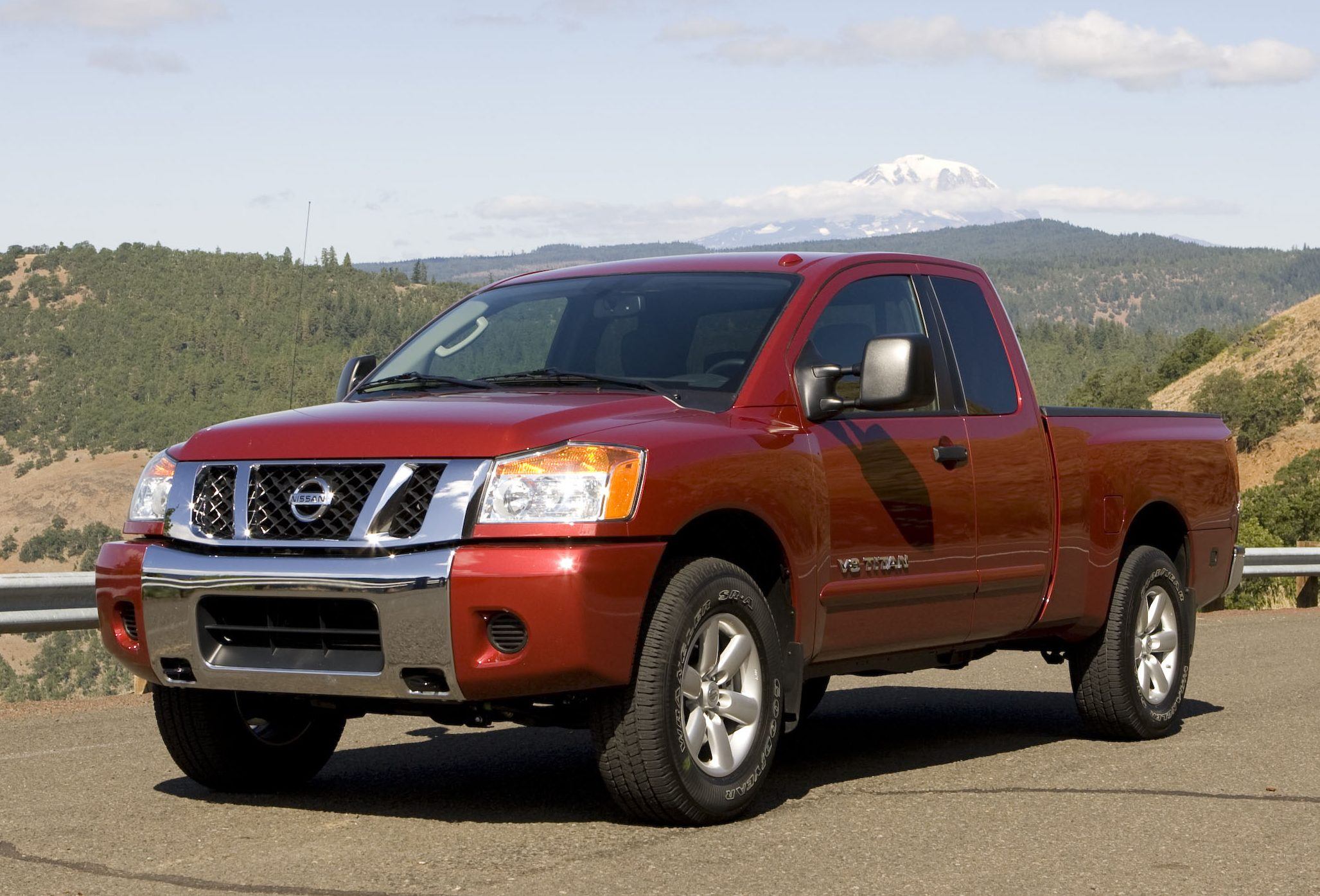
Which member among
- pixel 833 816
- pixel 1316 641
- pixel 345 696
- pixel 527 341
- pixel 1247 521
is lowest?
pixel 1247 521

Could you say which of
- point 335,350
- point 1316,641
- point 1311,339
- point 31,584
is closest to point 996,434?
point 31,584

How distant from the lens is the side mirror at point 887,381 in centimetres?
606

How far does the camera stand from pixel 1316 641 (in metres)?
12.9

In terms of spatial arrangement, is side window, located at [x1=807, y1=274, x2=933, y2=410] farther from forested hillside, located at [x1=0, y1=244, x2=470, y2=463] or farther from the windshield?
forested hillside, located at [x1=0, y1=244, x2=470, y2=463]

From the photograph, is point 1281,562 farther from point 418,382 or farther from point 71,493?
point 71,493

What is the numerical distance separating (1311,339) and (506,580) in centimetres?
9184

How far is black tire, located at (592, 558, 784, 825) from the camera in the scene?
5.32 meters

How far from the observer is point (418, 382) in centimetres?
654

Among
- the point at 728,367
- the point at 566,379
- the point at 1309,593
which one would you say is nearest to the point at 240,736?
the point at 566,379

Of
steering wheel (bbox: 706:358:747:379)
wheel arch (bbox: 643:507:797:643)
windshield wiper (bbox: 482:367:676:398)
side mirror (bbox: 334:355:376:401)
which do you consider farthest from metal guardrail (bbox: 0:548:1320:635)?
wheel arch (bbox: 643:507:797:643)

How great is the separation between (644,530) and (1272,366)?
90.2 meters

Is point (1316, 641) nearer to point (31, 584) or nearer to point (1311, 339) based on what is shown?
point (31, 584)

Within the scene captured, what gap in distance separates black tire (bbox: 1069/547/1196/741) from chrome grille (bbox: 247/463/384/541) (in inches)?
152

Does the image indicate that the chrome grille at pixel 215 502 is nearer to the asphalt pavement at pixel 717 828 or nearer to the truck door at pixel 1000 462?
the asphalt pavement at pixel 717 828
